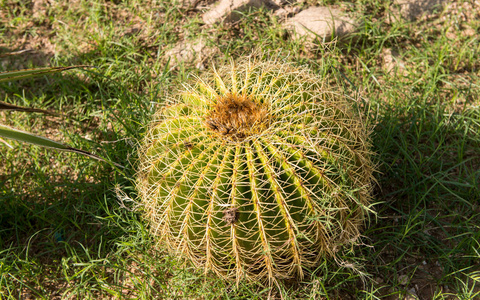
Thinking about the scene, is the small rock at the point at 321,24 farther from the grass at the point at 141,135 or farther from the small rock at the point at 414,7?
the small rock at the point at 414,7

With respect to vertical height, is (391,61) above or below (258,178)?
below

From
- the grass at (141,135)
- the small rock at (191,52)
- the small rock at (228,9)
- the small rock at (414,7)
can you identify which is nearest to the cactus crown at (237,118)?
the grass at (141,135)

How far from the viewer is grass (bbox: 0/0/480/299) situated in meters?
2.93

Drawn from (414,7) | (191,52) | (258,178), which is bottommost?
(414,7)

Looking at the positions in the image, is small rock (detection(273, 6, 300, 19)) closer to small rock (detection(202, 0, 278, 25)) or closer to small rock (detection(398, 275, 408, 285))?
small rock (detection(202, 0, 278, 25))

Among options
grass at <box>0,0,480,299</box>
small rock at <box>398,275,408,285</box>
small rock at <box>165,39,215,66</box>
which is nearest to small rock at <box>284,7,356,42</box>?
grass at <box>0,0,480,299</box>

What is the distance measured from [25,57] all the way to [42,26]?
1.38ft

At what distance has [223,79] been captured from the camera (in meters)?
2.82

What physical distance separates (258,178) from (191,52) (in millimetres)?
2229

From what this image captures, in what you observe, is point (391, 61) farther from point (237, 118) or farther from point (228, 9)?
point (237, 118)

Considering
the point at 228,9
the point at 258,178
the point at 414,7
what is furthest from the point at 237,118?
the point at 414,7

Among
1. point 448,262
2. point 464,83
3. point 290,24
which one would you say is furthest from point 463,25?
point 448,262

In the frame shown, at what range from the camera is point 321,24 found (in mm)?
4086

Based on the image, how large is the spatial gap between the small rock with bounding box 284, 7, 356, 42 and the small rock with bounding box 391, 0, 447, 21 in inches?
19.1
